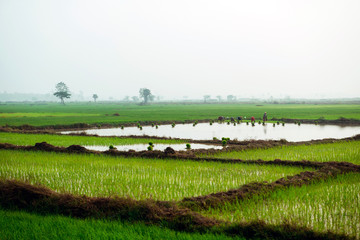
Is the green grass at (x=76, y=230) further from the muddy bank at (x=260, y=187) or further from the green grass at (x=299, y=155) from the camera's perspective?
the green grass at (x=299, y=155)

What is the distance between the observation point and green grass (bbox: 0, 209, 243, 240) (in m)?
4.29

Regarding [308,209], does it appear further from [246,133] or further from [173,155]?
[246,133]

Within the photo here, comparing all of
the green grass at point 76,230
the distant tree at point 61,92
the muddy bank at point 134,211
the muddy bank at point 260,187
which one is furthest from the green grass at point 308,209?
the distant tree at point 61,92

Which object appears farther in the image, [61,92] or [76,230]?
[61,92]

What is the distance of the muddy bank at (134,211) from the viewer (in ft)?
14.3

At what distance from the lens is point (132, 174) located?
8.23 m

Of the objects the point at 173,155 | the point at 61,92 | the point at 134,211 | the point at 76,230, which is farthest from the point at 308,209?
the point at 61,92

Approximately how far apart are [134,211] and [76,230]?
97 centimetres

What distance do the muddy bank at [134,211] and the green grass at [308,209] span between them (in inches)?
11.5

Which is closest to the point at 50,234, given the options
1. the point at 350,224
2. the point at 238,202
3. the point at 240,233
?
the point at 240,233

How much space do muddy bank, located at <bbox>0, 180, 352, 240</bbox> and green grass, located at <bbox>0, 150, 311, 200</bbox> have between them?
2.66 feet

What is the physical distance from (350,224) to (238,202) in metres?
1.89

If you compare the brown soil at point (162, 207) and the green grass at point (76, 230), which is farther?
the brown soil at point (162, 207)

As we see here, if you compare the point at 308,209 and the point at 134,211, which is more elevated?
the point at 134,211
